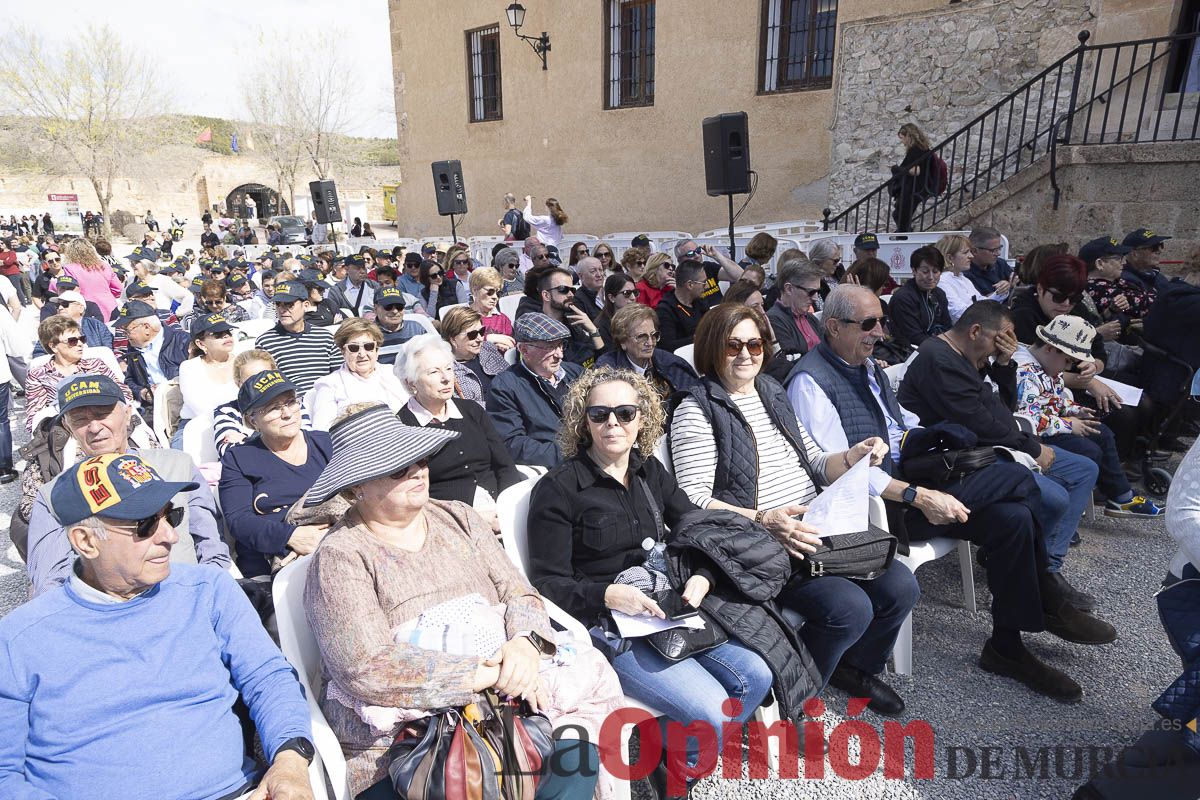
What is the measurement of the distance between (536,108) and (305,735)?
15.7 m

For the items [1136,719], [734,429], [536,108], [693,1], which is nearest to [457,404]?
[734,429]

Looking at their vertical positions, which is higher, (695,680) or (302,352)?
(302,352)

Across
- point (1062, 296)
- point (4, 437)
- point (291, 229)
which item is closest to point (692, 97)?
point (1062, 296)

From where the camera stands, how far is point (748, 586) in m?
2.34

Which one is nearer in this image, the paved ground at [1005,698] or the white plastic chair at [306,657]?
the white plastic chair at [306,657]

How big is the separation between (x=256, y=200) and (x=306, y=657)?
54.0 metres

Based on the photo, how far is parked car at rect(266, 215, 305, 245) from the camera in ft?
85.8

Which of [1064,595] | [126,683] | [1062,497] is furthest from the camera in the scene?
[1062,497]

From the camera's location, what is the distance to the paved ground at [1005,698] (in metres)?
2.42

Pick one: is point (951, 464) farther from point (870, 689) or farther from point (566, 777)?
point (566, 777)

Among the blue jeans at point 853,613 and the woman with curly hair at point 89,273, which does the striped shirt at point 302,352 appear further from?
the woman with curly hair at point 89,273

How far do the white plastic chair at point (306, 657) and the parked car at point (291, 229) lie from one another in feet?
82.6

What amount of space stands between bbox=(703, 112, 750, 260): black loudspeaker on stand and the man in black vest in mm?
5157

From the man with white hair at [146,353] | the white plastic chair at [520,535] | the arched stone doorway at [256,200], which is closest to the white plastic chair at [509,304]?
the man with white hair at [146,353]
